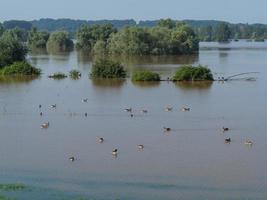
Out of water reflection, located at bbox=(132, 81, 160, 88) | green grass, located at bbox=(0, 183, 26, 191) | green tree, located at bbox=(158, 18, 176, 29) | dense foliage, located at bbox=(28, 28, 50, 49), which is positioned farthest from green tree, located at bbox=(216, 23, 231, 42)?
green grass, located at bbox=(0, 183, 26, 191)

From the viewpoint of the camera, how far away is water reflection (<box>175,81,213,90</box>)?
39344mm

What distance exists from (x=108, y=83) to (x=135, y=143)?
20121mm

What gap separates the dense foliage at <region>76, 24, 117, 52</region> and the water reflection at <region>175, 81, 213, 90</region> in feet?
145

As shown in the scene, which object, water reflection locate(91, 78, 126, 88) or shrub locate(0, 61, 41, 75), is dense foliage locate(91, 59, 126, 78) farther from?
shrub locate(0, 61, 41, 75)

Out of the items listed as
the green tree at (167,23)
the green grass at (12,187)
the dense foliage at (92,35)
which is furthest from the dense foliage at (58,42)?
the green grass at (12,187)

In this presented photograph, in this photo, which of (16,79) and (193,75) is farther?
(16,79)

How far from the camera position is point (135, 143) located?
73.8ft

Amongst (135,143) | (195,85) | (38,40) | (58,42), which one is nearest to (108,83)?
(195,85)

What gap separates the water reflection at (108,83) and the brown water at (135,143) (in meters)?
1.18

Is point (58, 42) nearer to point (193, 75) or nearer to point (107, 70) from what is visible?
point (107, 70)

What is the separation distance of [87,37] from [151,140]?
229ft

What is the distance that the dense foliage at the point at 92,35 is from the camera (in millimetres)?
87625

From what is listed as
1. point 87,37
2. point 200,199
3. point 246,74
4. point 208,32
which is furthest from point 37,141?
point 208,32

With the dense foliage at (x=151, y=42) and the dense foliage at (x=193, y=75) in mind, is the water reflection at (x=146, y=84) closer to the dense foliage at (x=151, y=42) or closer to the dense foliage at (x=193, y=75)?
the dense foliage at (x=193, y=75)
